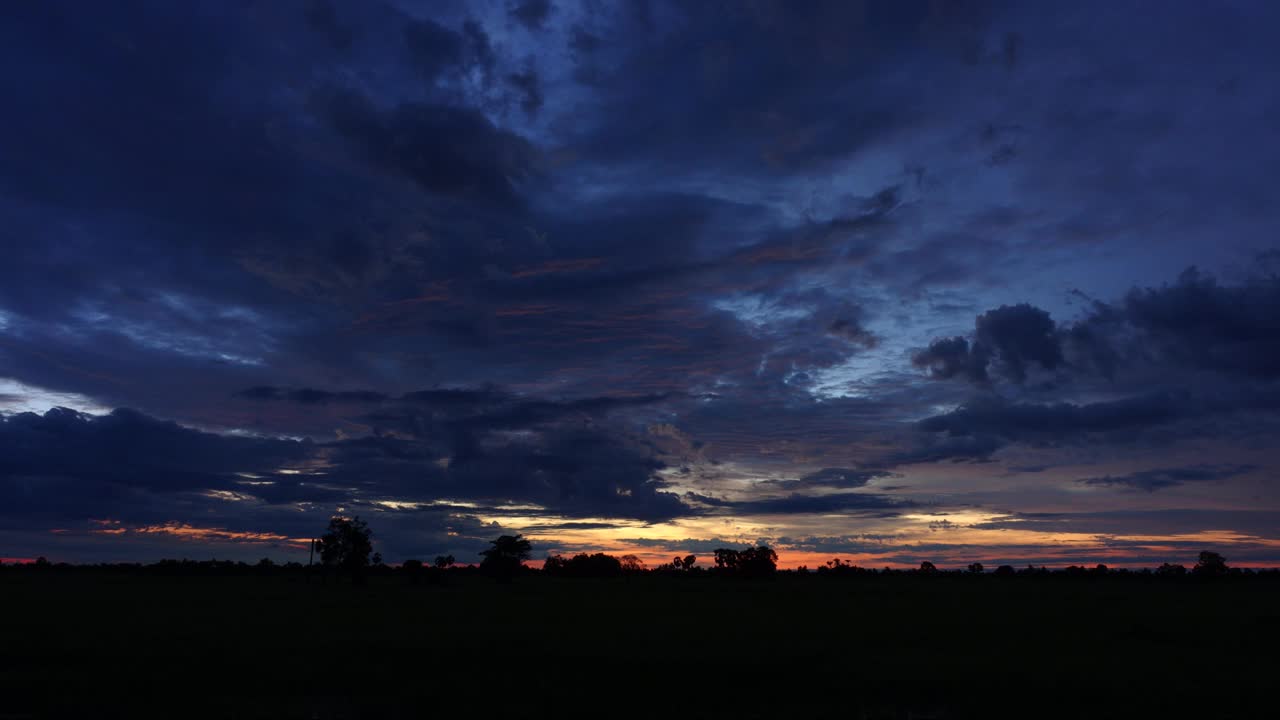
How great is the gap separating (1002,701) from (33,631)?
55297mm

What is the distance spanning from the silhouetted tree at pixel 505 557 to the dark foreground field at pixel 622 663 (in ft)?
257

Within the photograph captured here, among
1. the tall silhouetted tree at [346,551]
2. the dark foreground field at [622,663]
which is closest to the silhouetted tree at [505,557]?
the tall silhouetted tree at [346,551]

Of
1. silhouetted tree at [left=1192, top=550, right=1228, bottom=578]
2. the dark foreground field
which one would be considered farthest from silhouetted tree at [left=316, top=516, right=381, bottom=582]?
silhouetted tree at [left=1192, top=550, right=1228, bottom=578]

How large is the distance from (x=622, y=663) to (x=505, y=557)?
11739 cm

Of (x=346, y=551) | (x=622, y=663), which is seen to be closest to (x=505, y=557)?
(x=346, y=551)

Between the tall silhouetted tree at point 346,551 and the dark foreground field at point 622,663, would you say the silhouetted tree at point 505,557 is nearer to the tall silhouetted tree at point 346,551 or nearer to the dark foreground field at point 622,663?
the tall silhouetted tree at point 346,551

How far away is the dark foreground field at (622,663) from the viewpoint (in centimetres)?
3008

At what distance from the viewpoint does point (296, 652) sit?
41469mm

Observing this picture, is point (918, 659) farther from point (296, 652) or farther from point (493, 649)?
point (296, 652)

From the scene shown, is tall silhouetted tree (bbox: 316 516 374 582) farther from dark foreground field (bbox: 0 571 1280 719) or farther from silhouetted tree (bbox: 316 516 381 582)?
dark foreground field (bbox: 0 571 1280 719)

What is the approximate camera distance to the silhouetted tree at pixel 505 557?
491 feet

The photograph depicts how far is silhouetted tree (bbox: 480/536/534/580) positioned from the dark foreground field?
3089 inches

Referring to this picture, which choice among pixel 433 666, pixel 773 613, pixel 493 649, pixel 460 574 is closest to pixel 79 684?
pixel 433 666

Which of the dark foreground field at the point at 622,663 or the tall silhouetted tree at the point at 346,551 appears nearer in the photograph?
the dark foreground field at the point at 622,663
